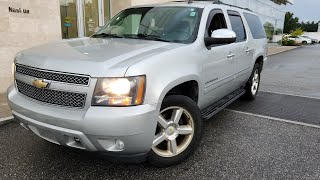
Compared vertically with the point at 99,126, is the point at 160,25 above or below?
above

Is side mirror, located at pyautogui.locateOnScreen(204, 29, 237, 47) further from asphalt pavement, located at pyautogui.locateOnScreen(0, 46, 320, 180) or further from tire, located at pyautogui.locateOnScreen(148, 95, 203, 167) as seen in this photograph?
asphalt pavement, located at pyautogui.locateOnScreen(0, 46, 320, 180)

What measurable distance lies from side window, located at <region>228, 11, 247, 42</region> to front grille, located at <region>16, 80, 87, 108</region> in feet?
10.0

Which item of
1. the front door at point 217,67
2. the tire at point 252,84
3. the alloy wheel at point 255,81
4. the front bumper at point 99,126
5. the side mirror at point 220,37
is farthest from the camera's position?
the alloy wheel at point 255,81

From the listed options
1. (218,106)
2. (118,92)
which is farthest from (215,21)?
(118,92)

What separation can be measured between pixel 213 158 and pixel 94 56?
1846mm

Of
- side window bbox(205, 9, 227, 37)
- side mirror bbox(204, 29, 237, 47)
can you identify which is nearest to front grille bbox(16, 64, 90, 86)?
side mirror bbox(204, 29, 237, 47)

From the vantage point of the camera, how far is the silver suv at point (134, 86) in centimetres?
258

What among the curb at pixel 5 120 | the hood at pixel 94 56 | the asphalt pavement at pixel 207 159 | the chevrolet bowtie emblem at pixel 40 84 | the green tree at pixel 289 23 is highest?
the green tree at pixel 289 23

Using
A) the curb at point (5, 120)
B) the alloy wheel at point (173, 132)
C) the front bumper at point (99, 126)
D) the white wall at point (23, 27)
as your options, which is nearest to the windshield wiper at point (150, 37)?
the alloy wheel at point (173, 132)

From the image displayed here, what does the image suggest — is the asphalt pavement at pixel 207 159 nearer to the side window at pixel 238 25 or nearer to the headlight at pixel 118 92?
the headlight at pixel 118 92

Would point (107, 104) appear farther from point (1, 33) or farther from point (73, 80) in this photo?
point (1, 33)

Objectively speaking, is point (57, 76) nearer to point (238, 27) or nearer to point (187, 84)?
point (187, 84)

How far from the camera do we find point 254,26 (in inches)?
233

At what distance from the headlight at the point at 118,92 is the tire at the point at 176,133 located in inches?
18.2
